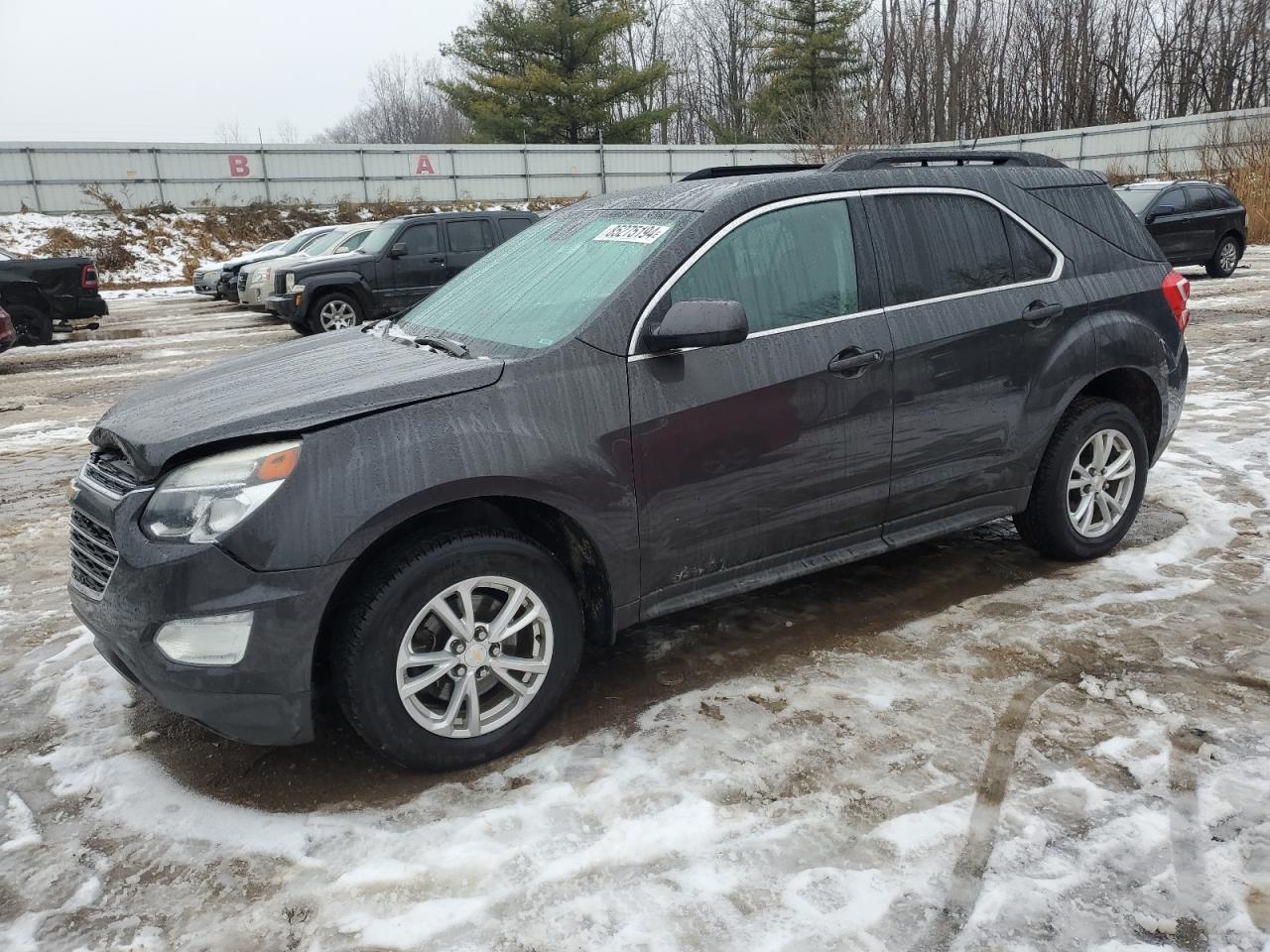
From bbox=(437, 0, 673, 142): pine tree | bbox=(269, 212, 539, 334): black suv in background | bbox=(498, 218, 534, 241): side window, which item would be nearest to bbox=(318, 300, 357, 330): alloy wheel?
bbox=(269, 212, 539, 334): black suv in background

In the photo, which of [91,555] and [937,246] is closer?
[91,555]

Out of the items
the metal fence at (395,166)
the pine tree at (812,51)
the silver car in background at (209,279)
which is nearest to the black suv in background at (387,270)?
the silver car in background at (209,279)

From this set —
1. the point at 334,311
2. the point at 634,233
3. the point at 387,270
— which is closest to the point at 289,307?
the point at 334,311

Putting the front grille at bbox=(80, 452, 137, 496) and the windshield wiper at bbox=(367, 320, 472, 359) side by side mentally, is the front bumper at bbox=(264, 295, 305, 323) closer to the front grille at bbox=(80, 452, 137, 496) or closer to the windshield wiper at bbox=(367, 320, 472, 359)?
the windshield wiper at bbox=(367, 320, 472, 359)

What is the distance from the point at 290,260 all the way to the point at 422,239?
165 inches

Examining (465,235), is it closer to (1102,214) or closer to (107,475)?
(1102,214)

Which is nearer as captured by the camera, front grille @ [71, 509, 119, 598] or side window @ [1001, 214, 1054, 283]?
front grille @ [71, 509, 119, 598]

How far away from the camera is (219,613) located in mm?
2604

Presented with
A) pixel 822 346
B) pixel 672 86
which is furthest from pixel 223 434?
pixel 672 86

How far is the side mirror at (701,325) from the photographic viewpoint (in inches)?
122

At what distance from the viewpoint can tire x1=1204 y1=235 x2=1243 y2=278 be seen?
16.7 m

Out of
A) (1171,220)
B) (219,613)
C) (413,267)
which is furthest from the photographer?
(1171,220)

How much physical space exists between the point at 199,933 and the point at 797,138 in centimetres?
2931

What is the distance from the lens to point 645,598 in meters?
3.27
